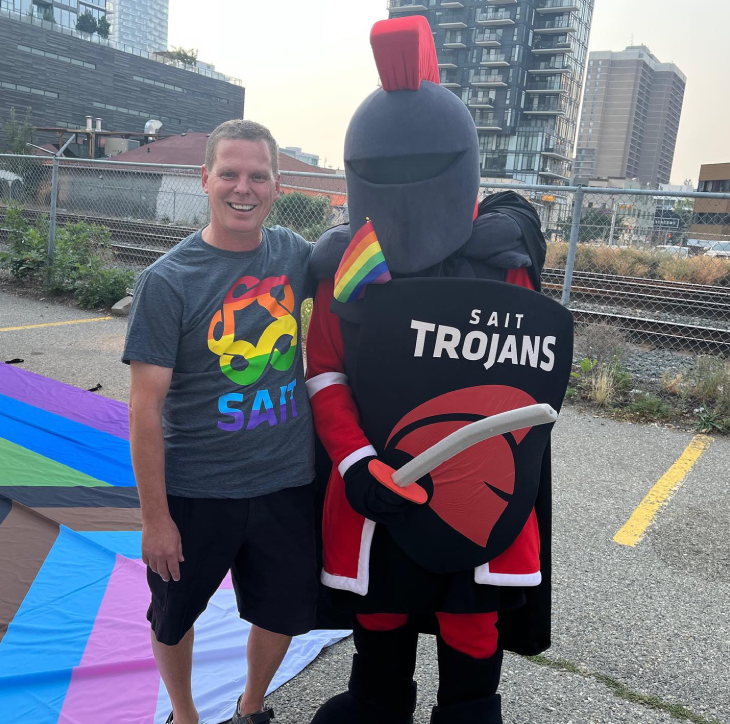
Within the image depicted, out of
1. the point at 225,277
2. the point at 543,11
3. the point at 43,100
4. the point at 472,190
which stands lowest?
the point at 225,277

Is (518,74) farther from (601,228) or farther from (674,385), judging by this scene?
(674,385)

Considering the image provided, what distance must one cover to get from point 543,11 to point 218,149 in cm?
8871

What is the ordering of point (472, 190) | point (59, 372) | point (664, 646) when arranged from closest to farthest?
point (472, 190) → point (664, 646) → point (59, 372)

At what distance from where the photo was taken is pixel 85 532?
10.1 ft

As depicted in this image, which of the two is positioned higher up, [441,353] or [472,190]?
[472,190]

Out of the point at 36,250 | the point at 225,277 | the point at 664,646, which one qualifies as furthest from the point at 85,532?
the point at 36,250

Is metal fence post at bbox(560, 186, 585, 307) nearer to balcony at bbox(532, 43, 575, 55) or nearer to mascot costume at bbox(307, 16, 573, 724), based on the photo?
mascot costume at bbox(307, 16, 573, 724)

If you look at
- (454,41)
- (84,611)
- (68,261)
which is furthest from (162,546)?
(454,41)

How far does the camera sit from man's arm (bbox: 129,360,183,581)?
160cm

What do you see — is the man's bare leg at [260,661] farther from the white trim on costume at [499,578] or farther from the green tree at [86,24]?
the green tree at [86,24]

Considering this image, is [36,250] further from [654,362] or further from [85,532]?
[654,362]

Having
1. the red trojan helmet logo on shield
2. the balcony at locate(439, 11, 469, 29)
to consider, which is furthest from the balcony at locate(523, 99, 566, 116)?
the red trojan helmet logo on shield

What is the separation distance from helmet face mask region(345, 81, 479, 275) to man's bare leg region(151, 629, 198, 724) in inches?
45.7

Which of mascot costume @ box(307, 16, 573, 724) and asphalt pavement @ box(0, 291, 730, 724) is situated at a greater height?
mascot costume @ box(307, 16, 573, 724)
